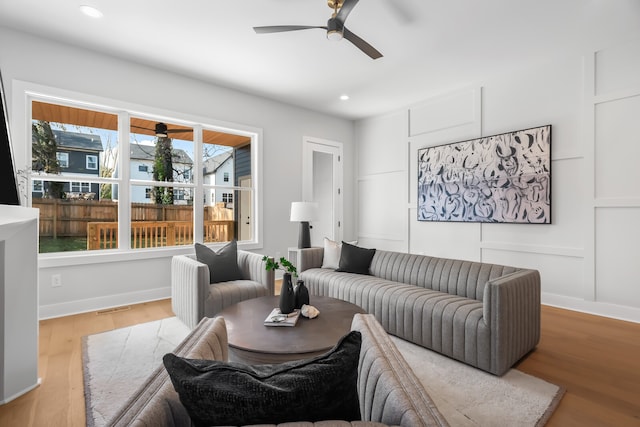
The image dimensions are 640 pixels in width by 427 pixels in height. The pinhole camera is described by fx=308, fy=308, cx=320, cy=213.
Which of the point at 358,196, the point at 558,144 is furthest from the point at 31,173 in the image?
the point at 558,144

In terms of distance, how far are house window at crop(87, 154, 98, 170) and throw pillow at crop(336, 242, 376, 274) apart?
3106 millimetres

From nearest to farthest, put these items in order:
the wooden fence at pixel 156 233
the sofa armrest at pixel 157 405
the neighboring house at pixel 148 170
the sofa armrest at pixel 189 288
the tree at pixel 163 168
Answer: the sofa armrest at pixel 157 405 < the sofa armrest at pixel 189 288 < the wooden fence at pixel 156 233 < the neighboring house at pixel 148 170 < the tree at pixel 163 168

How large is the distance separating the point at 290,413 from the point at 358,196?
5669 mm

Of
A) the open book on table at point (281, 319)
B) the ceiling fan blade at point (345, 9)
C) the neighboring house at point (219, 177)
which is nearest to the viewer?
the open book on table at point (281, 319)

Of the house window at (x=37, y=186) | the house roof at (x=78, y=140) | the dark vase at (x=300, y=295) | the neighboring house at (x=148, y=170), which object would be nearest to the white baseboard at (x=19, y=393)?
the dark vase at (x=300, y=295)

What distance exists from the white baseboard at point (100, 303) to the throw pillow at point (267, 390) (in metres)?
3.58

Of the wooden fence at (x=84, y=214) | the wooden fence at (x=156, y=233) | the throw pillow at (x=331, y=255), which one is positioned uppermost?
the wooden fence at (x=84, y=214)

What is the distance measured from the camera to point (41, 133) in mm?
3334

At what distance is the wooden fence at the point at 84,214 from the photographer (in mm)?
3387

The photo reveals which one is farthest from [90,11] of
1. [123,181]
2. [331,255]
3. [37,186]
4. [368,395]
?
[368,395]

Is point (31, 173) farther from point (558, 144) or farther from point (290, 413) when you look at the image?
point (558, 144)

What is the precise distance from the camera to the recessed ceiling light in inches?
106

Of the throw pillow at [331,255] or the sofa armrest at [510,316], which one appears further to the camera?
the throw pillow at [331,255]

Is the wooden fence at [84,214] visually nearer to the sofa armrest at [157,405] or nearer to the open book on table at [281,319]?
the open book on table at [281,319]
